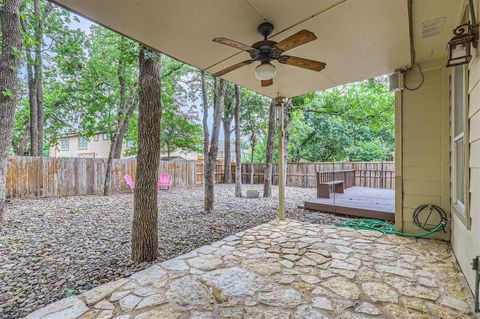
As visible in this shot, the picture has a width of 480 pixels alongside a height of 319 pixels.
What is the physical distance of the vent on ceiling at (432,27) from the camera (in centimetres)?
241

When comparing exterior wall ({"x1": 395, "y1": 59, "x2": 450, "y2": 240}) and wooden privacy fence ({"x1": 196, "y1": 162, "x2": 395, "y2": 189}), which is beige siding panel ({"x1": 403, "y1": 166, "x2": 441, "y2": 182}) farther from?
wooden privacy fence ({"x1": 196, "y1": 162, "x2": 395, "y2": 189})

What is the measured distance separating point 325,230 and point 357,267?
4.52 ft

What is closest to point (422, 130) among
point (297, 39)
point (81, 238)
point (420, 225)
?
point (420, 225)

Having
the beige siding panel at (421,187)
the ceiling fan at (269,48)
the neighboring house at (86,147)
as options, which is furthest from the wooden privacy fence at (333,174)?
the neighboring house at (86,147)

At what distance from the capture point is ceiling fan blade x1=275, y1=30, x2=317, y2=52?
82.5 inches

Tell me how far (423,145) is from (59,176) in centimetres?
952

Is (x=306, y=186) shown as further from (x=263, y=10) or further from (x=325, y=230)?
(x=263, y=10)

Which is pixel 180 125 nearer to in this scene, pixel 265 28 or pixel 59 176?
pixel 59 176

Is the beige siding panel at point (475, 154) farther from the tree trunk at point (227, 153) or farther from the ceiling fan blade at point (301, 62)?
the tree trunk at point (227, 153)

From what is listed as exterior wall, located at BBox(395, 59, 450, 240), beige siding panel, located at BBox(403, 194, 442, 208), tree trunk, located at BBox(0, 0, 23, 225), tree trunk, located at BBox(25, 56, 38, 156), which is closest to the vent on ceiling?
exterior wall, located at BBox(395, 59, 450, 240)

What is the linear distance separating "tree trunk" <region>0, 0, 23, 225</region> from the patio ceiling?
3.23 metres

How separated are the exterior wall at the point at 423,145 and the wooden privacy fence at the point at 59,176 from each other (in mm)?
9044

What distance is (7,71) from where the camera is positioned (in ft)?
13.4

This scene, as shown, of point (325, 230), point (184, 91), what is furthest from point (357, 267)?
point (184, 91)
